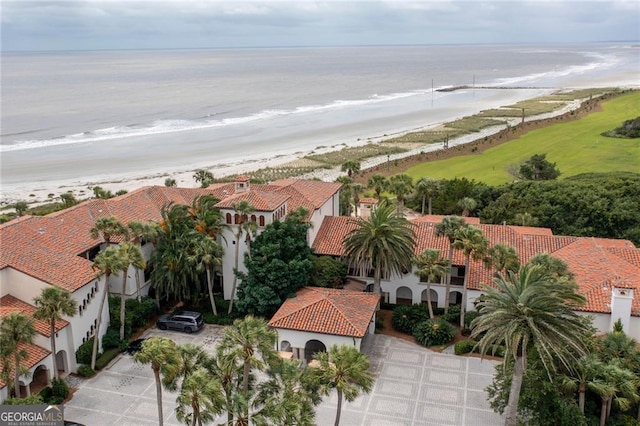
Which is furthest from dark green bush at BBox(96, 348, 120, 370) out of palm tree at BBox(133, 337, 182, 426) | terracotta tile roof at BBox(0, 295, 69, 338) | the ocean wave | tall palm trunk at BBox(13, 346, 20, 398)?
the ocean wave

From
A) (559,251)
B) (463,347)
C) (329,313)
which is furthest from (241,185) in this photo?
(559,251)

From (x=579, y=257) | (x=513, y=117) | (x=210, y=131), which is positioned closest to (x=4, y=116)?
(x=210, y=131)

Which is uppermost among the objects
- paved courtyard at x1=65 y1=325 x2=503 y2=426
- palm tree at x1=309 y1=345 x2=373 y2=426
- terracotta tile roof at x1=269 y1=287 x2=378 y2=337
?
palm tree at x1=309 y1=345 x2=373 y2=426

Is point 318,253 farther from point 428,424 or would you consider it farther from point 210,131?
point 210,131

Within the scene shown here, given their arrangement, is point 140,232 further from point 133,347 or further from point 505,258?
point 505,258

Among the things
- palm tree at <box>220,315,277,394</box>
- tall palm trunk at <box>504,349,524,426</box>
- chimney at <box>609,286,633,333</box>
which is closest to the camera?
palm tree at <box>220,315,277,394</box>

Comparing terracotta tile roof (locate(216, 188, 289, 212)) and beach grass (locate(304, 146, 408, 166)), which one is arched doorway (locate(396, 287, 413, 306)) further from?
beach grass (locate(304, 146, 408, 166))

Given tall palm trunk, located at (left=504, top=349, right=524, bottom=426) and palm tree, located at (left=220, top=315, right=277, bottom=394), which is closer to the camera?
palm tree, located at (left=220, top=315, right=277, bottom=394)
